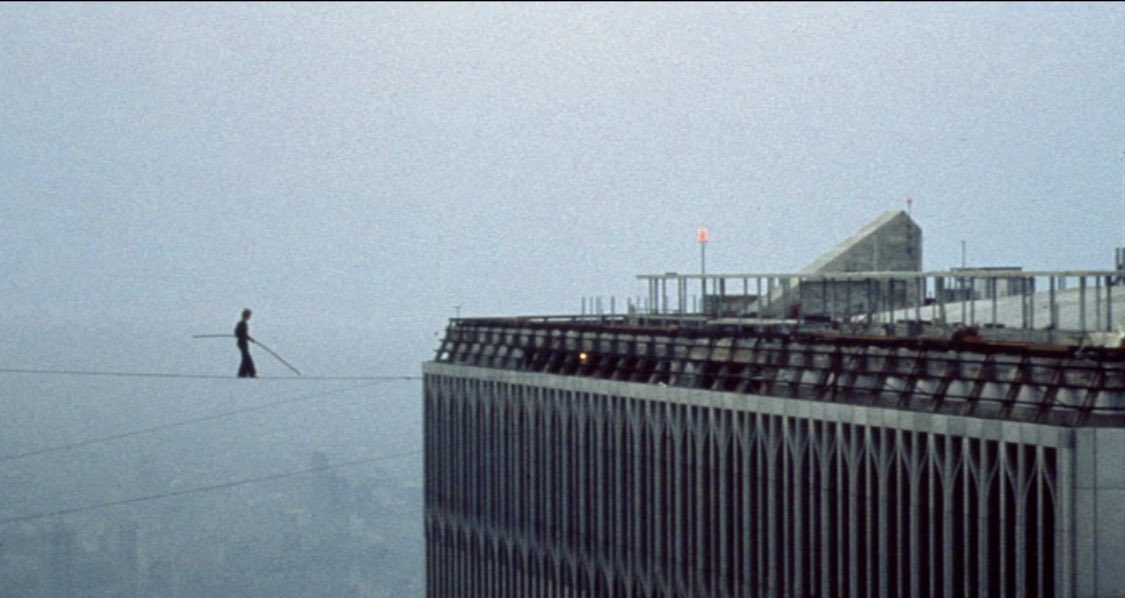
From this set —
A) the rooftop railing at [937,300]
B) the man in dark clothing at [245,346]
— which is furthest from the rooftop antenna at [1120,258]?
the man in dark clothing at [245,346]

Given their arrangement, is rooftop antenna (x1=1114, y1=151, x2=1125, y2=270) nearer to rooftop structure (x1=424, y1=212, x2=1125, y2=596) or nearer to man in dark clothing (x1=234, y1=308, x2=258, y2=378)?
rooftop structure (x1=424, y1=212, x2=1125, y2=596)

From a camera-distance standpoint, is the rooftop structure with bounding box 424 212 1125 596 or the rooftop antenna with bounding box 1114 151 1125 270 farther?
the rooftop antenna with bounding box 1114 151 1125 270

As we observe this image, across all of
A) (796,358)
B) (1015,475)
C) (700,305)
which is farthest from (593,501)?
(1015,475)

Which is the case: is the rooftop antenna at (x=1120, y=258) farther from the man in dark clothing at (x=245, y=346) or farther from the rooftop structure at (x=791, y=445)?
the man in dark clothing at (x=245, y=346)

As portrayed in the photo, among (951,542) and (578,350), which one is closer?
(951,542)

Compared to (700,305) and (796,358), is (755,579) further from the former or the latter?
(700,305)

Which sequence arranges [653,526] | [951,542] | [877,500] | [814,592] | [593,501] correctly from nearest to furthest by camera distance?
[951,542], [877,500], [814,592], [653,526], [593,501]

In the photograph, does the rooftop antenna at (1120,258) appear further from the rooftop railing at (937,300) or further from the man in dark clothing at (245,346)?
the man in dark clothing at (245,346)

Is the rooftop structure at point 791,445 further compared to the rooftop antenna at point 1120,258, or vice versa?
the rooftop antenna at point 1120,258

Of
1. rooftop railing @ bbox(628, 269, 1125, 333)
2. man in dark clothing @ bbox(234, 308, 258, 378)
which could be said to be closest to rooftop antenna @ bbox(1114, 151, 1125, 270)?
rooftop railing @ bbox(628, 269, 1125, 333)

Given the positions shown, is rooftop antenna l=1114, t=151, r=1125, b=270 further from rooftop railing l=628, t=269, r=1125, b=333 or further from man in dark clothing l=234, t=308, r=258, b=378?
man in dark clothing l=234, t=308, r=258, b=378

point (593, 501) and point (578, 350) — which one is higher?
point (578, 350)
